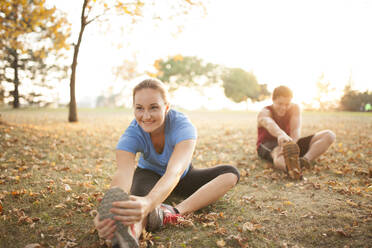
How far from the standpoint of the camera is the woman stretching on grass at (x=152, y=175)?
160 cm

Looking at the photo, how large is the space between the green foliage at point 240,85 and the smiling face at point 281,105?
38.1 m

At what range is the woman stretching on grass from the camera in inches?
63.0

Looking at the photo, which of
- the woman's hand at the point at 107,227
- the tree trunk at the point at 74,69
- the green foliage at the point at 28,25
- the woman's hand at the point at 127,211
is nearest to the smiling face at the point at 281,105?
the woman's hand at the point at 127,211

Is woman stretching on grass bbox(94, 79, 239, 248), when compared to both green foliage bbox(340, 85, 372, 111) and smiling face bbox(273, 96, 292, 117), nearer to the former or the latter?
smiling face bbox(273, 96, 292, 117)

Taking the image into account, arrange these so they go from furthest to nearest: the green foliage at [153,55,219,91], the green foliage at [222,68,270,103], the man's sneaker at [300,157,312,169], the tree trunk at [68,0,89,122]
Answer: the green foliage at [222,68,270,103]
the green foliage at [153,55,219,91]
the tree trunk at [68,0,89,122]
the man's sneaker at [300,157,312,169]

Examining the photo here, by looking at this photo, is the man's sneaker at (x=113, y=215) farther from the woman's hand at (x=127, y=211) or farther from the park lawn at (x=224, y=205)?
the park lawn at (x=224, y=205)

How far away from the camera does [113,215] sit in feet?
5.18

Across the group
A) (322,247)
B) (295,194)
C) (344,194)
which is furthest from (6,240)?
(344,194)

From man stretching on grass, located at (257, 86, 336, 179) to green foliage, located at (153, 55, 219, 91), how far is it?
114ft

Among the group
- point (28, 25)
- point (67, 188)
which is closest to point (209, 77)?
point (28, 25)

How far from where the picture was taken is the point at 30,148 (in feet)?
17.1

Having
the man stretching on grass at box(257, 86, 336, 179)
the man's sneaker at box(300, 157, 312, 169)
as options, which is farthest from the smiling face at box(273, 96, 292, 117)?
the man's sneaker at box(300, 157, 312, 169)

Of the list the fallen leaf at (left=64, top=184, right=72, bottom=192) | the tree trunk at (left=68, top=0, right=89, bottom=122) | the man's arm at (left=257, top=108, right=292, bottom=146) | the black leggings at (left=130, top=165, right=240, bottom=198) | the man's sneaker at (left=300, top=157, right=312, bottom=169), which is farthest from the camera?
the tree trunk at (left=68, top=0, right=89, bottom=122)

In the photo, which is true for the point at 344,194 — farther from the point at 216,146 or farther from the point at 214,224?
the point at 216,146
